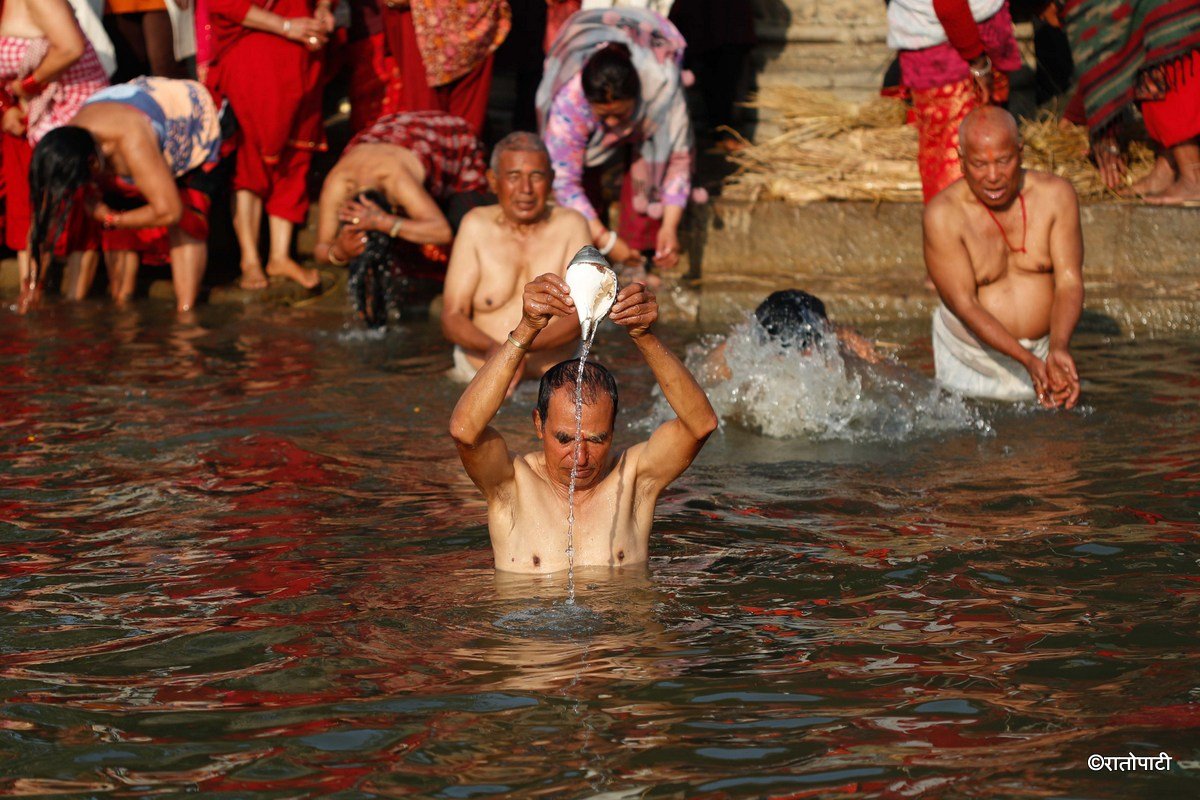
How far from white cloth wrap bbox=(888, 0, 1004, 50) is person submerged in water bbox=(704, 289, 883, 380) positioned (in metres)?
1.87

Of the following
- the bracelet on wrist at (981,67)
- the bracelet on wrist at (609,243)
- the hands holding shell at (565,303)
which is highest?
the bracelet on wrist at (981,67)

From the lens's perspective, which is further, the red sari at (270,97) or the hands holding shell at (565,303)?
the red sari at (270,97)

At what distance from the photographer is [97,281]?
406 inches

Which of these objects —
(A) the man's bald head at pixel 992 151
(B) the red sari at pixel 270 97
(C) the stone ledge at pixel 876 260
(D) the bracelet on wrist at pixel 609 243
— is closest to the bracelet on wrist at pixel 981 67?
(A) the man's bald head at pixel 992 151

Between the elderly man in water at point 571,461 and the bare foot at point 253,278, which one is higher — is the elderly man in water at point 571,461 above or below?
below

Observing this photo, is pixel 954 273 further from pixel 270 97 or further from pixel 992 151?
pixel 270 97

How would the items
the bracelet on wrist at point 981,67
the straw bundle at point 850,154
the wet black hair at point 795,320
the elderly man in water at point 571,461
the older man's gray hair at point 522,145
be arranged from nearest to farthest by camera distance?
the elderly man in water at point 571,461, the wet black hair at point 795,320, the older man's gray hair at point 522,145, the bracelet on wrist at point 981,67, the straw bundle at point 850,154

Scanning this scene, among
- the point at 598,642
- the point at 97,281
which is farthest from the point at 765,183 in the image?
the point at 598,642

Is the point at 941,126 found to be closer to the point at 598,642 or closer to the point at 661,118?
the point at 661,118

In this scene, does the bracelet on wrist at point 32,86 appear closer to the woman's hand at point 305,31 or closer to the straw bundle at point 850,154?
the woman's hand at point 305,31

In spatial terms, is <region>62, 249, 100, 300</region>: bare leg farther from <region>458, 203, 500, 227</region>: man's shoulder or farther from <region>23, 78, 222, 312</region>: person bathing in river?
<region>458, 203, 500, 227</region>: man's shoulder

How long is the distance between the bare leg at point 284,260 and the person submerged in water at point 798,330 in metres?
3.28

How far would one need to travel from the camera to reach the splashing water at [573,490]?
4.63 meters

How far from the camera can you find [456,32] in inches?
368
